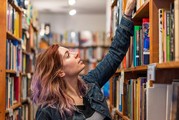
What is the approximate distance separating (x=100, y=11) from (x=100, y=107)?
489 cm

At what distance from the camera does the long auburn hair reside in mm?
1731

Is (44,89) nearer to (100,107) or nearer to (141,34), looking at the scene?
(100,107)

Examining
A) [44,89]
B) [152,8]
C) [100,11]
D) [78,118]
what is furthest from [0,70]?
[100,11]

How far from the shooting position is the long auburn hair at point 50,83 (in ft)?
5.68

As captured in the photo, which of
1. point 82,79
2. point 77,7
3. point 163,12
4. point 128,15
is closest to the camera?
point 163,12

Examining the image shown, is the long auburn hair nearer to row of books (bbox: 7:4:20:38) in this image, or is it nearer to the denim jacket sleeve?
the denim jacket sleeve

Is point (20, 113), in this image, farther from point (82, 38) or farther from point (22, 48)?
point (82, 38)

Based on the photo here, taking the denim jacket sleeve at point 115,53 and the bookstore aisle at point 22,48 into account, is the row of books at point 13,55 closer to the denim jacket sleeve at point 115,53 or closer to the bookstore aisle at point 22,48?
the bookstore aisle at point 22,48

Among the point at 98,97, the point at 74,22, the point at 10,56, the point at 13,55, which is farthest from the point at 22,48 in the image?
the point at 74,22

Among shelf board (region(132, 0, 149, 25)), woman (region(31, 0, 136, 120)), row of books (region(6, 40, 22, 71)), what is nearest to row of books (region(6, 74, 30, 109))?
row of books (region(6, 40, 22, 71))

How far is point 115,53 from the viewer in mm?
1893

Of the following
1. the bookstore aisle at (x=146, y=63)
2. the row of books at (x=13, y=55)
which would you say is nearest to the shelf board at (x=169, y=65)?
the bookstore aisle at (x=146, y=63)

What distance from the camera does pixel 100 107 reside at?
177 centimetres

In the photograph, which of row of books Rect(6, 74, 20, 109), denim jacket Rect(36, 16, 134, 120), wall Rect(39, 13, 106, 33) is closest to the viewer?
denim jacket Rect(36, 16, 134, 120)
